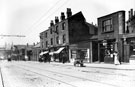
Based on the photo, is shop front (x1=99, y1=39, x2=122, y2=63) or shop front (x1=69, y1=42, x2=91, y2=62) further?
shop front (x1=69, y1=42, x2=91, y2=62)

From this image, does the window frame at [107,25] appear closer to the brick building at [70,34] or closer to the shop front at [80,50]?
the shop front at [80,50]

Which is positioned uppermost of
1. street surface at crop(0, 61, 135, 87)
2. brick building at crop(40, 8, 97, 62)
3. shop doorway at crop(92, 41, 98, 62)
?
brick building at crop(40, 8, 97, 62)

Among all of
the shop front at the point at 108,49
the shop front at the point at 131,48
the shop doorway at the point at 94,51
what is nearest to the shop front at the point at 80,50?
the shop doorway at the point at 94,51

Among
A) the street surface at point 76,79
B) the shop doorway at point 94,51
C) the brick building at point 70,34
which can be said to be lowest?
the street surface at point 76,79

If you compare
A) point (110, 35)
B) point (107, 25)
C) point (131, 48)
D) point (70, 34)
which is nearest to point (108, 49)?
point (110, 35)

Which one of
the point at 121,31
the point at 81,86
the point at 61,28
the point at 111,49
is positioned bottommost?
the point at 81,86

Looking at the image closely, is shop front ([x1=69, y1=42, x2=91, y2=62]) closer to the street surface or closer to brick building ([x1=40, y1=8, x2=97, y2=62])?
brick building ([x1=40, y1=8, x2=97, y2=62])

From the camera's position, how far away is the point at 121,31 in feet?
83.0

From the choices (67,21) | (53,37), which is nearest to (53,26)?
(53,37)

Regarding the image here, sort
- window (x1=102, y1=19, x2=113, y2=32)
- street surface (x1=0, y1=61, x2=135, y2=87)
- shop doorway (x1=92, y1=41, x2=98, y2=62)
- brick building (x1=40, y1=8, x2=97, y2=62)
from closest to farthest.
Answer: street surface (x1=0, y1=61, x2=135, y2=87), window (x1=102, y1=19, x2=113, y2=32), shop doorway (x1=92, y1=41, x2=98, y2=62), brick building (x1=40, y1=8, x2=97, y2=62)

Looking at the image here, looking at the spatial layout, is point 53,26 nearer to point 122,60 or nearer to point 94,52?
point 94,52

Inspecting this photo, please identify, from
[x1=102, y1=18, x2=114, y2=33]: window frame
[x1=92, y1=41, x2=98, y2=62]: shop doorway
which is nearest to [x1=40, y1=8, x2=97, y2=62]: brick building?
[x1=92, y1=41, x2=98, y2=62]: shop doorway

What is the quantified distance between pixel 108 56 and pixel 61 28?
57.5 feet

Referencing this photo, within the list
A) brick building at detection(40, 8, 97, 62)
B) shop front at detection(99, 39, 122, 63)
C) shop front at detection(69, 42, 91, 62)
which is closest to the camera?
shop front at detection(99, 39, 122, 63)
